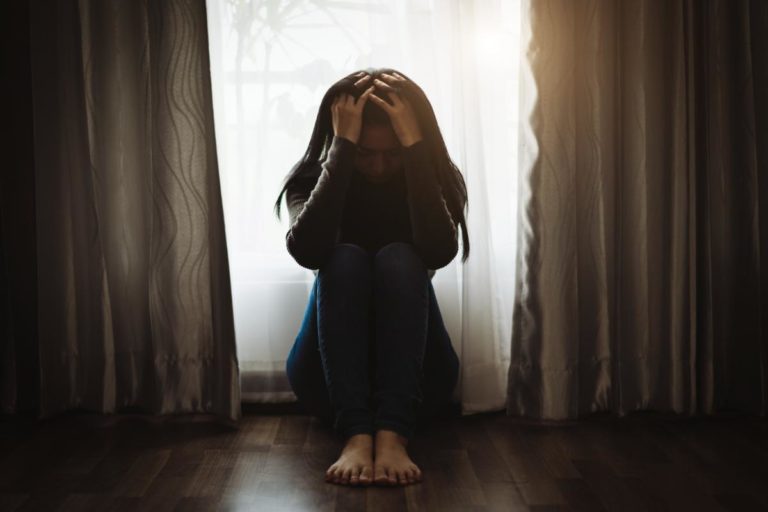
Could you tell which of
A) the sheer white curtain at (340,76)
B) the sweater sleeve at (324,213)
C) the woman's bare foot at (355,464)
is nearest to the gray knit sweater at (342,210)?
the sweater sleeve at (324,213)

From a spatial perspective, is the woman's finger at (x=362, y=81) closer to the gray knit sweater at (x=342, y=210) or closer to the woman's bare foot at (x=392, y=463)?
the gray knit sweater at (x=342, y=210)

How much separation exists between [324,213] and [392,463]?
22.5 inches

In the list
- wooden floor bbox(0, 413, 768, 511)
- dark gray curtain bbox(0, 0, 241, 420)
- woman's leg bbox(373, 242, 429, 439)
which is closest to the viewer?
wooden floor bbox(0, 413, 768, 511)

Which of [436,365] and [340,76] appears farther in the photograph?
[340,76]

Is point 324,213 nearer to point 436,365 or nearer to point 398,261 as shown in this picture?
point 398,261

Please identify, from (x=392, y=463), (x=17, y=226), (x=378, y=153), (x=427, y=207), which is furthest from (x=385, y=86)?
(x=17, y=226)

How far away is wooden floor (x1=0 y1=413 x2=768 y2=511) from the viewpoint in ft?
5.41

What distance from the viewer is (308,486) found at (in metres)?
1.75

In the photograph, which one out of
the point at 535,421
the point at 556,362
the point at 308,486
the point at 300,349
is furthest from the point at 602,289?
the point at 308,486

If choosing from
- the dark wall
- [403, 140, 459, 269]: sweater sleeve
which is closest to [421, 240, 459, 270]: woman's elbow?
[403, 140, 459, 269]: sweater sleeve

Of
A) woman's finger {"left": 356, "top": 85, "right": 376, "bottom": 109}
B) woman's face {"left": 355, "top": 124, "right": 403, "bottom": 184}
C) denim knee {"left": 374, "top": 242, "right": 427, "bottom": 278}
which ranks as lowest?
denim knee {"left": 374, "top": 242, "right": 427, "bottom": 278}

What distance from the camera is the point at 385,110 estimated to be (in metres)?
1.95

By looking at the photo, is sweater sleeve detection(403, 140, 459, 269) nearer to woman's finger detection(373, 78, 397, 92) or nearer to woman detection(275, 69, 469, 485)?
woman detection(275, 69, 469, 485)

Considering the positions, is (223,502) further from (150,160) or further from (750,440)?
(750,440)
